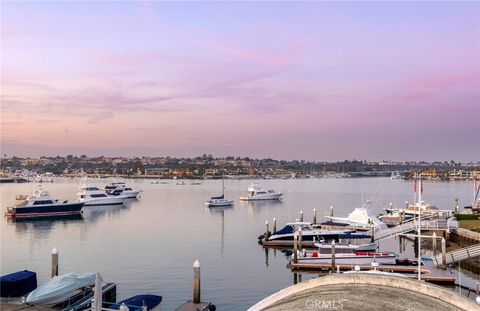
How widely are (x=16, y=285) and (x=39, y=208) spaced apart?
58.8 m

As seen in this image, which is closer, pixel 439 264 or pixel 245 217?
pixel 439 264

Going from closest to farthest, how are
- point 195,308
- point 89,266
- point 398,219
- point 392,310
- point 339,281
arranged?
point 392,310 < point 339,281 < point 195,308 < point 89,266 < point 398,219

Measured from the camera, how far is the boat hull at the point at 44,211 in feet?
269

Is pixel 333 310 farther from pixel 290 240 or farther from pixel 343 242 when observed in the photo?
pixel 290 240

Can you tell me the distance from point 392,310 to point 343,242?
40960 mm

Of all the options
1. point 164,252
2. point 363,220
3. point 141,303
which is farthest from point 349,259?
point 363,220

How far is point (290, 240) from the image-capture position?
53469 millimetres

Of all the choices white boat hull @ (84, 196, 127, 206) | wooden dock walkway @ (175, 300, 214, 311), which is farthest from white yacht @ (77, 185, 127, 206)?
wooden dock walkway @ (175, 300, 214, 311)

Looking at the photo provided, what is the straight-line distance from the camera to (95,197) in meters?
106

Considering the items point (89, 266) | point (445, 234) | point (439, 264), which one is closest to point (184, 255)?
point (89, 266)

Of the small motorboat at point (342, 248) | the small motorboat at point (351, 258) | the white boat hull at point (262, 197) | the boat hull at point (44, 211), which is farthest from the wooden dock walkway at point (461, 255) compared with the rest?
the white boat hull at point (262, 197)

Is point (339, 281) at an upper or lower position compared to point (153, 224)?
upper

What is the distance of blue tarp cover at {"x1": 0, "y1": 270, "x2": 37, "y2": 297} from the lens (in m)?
27.4

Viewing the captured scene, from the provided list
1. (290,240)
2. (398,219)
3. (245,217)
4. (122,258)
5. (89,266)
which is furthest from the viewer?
(245,217)
